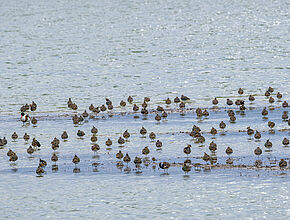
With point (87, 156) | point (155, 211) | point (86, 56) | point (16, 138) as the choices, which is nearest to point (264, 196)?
point (155, 211)

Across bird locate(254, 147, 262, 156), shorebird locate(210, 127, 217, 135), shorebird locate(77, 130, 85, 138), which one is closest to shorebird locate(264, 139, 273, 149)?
bird locate(254, 147, 262, 156)

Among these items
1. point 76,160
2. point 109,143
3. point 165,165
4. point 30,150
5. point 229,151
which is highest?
point 109,143

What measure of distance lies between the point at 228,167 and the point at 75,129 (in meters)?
13.4

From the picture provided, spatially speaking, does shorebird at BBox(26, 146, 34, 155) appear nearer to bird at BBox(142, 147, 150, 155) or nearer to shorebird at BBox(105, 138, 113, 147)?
shorebird at BBox(105, 138, 113, 147)

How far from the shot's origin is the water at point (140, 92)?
26156 mm

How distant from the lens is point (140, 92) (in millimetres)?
57312

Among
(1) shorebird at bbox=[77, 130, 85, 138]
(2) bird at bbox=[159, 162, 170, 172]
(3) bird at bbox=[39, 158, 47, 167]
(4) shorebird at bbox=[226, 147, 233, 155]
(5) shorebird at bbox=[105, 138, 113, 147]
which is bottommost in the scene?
(2) bird at bbox=[159, 162, 170, 172]

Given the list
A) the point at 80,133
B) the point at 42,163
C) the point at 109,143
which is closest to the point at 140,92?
the point at 80,133

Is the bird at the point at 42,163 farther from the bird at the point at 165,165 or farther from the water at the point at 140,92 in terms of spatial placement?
the bird at the point at 165,165

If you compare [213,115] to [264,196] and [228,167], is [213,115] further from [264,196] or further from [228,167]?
[264,196]

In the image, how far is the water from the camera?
85.8ft

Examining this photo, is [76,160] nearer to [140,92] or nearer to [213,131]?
[213,131]

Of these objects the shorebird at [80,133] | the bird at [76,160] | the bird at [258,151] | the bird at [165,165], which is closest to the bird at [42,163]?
the bird at [76,160]

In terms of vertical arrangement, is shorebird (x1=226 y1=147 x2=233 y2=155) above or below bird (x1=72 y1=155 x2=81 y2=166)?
above
